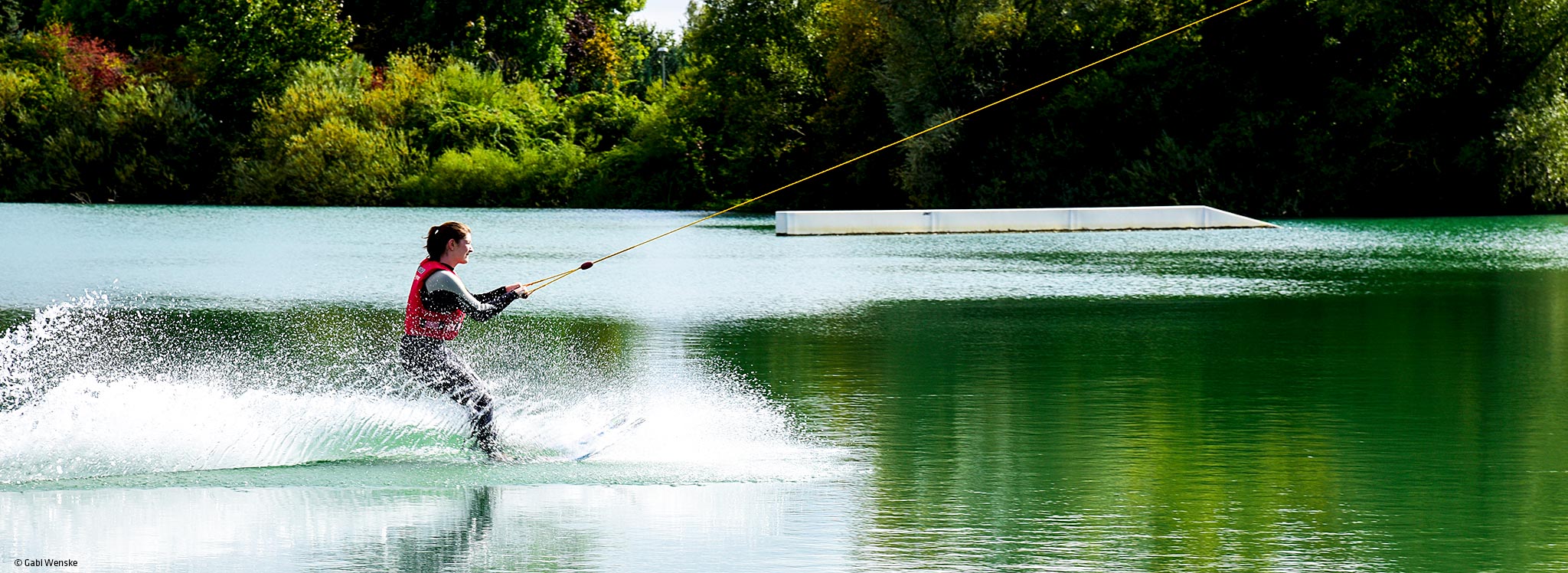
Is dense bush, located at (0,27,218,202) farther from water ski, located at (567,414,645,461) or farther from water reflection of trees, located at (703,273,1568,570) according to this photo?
water ski, located at (567,414,645,461)

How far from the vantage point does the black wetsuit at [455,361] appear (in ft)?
28.0

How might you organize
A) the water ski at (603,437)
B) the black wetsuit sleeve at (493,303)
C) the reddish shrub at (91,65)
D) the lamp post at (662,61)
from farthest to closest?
1. the lamp post at (662,61)
2. the reddish shrub at (91,65)
3. the water ski at (603,437)
4. the black wetsuit sleeve at (493,303)

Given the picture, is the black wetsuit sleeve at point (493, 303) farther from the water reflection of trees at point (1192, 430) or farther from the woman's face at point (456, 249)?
the water reflection of trees at point (1192, 430)

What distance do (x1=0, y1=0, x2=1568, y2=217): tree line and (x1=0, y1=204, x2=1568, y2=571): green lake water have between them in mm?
26875

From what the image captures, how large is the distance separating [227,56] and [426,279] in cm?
5706

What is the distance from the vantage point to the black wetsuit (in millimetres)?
8539

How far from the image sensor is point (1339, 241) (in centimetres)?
3369

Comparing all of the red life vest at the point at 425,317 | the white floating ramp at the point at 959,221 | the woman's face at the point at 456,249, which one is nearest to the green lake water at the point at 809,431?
the red life vest at the point at 425,317

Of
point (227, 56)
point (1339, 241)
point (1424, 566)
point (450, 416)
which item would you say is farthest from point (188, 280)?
point (227, 56)

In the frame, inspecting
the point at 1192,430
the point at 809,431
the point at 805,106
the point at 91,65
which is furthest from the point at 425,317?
Result: the point at 91,65

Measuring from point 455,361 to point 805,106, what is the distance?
1991 inches

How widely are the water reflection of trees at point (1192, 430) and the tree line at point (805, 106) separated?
3096cm

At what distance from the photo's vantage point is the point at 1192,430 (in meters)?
9.94

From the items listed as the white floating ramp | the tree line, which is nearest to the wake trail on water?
the white floating ramp
